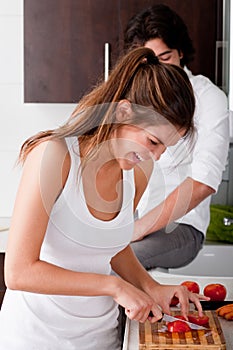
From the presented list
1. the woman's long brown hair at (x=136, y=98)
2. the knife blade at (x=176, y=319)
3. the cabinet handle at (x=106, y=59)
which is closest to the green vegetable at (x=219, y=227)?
the cabinet handle at (x=106, y=59)

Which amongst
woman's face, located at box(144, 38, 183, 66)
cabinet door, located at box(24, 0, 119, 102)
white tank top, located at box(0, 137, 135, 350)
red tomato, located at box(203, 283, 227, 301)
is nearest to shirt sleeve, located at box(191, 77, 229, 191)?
woman's face, located at box(144, 38, 183, 66)

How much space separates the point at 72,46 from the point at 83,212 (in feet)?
5.14

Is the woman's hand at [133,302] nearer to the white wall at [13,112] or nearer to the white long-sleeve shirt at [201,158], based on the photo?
the white long-sleeve shirt at [201,158]

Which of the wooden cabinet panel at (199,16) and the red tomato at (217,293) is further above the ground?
the wooden cabinet panel at (199,16)

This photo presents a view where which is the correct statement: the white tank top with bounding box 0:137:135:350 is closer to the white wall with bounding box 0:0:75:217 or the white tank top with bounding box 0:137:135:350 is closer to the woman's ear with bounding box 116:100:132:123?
the woman's ear with bounding box 116:100:132:123

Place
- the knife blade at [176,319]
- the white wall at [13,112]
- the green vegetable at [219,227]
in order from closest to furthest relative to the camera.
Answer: the knife blade at [176,319] → the green vegetable at [219,227] → the white wall at [13,112]

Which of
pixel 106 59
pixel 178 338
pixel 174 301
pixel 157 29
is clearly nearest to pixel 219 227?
pixel 106 59

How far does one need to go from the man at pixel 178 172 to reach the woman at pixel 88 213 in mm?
644

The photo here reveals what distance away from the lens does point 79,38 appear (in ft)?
10.5

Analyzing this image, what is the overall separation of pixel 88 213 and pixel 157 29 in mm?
1029

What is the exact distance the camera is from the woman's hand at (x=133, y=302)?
1.61 metres

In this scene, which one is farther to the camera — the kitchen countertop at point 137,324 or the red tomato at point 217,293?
the red tomato at point 217,293

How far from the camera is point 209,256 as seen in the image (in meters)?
2.98

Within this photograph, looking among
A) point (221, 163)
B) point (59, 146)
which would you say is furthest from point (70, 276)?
point (221, 163)
